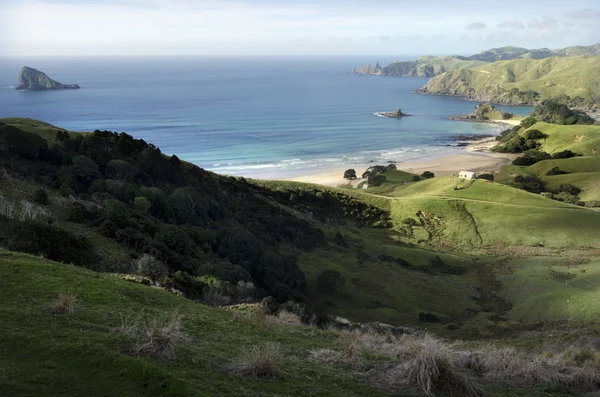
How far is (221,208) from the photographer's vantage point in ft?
128

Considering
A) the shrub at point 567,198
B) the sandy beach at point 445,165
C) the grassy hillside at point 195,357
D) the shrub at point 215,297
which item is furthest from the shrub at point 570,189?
the shrub at point 215,297

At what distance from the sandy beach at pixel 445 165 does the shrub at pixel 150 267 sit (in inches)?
2374

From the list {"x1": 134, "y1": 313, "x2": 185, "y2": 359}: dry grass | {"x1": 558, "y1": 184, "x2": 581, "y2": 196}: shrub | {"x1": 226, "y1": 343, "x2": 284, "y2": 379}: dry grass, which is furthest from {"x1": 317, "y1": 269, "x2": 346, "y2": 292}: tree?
{"x1": 558, "y1": 184, "x2": 581, "y2": 196}: shrub

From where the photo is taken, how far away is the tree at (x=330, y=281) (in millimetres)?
30281

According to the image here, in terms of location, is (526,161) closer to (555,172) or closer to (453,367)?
(555,172)

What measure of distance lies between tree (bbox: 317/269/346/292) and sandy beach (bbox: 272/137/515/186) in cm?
4829

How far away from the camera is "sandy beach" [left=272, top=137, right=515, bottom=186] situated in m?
84.0

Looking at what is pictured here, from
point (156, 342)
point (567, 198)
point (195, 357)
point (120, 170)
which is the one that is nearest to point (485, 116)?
point (567, 198)

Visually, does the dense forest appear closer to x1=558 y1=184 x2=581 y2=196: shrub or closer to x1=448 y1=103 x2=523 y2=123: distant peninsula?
x1=558 y1=184 x2=581 y2=196: shrub

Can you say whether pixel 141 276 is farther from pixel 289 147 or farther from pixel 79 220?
pixel 289 147

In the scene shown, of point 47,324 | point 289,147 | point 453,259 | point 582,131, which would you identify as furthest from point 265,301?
point 582,131

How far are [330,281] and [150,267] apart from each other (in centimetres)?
1392

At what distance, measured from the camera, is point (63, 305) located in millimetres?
11016

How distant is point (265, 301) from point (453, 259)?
85.0 feet
